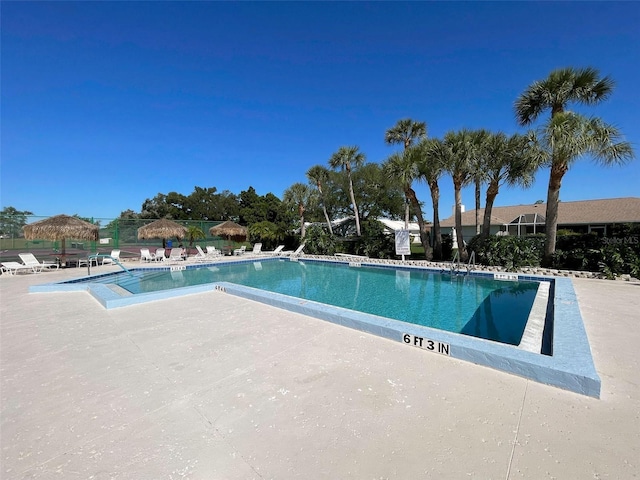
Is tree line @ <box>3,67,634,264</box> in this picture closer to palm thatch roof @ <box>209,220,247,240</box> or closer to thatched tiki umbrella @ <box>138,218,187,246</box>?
palm thatch roof @ <box>209,220,247,240</box>

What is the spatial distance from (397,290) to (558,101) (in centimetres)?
885

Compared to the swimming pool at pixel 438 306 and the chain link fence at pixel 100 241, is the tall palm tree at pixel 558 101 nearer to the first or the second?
the swimming pool at pixel 438 306

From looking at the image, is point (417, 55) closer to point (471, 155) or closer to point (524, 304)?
point (471, 155)

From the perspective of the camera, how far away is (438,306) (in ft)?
23.2

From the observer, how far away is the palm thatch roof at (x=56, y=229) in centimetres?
1230

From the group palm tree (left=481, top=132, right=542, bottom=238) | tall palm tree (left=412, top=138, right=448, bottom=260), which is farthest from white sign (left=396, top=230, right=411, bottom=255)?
palm tree (left=481, top=132, right=542, bottom=238)

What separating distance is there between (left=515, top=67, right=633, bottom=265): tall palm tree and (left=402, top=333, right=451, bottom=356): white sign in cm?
936

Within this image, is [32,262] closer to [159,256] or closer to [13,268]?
[13,268]

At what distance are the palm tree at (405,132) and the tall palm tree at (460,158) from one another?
5102 mm

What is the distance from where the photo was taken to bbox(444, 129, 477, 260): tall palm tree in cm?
1170

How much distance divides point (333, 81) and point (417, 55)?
4763mm

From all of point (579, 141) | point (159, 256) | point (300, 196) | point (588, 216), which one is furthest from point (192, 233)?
point (588, 216)

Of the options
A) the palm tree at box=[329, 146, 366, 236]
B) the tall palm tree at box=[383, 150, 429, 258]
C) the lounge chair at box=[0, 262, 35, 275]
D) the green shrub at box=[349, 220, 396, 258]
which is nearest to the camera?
the lounge chair at box=[0, 262, 35, 275]

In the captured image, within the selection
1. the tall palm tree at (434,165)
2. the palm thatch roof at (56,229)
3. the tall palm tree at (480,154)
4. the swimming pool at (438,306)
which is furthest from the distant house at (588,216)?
the palm thatch roof at (56,229)
